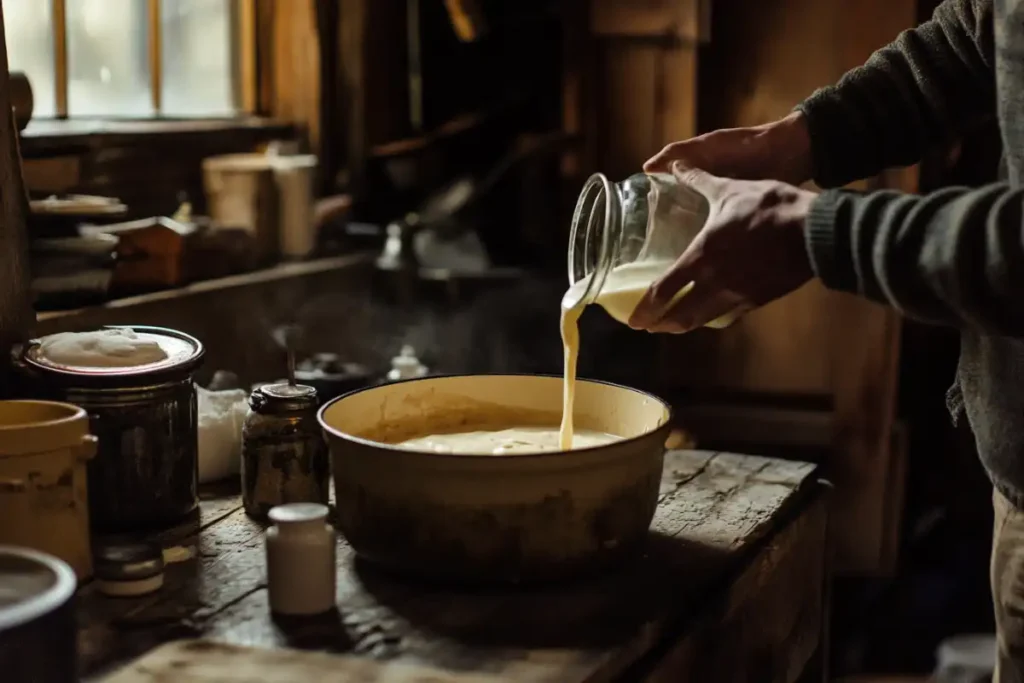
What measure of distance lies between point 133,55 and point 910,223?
2146mm

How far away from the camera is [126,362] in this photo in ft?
5.21

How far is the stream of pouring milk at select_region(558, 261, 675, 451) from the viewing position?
147cm

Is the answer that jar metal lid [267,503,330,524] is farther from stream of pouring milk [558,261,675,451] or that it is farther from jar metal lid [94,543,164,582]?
stream of pouring milk [558,261,675,451]

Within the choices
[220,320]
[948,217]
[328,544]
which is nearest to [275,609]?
[328,544]

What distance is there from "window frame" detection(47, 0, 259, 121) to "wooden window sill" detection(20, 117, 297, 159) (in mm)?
33

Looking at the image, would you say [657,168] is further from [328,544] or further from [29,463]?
[29,463]

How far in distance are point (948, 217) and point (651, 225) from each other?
0.40m

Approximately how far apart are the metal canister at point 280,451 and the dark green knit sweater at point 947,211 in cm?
73

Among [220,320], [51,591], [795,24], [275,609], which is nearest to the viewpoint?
[51,591]

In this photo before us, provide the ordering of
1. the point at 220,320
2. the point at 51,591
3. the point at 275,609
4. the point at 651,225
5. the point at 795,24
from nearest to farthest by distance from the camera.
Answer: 1. the point at 51,591
2. the point at 275,609
3. the point at 651,225
4. the point at 220,320
5. the point at 795,24

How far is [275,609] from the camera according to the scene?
1330mm

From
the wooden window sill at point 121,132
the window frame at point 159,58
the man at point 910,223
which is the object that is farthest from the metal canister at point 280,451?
the window frame at point 159,58

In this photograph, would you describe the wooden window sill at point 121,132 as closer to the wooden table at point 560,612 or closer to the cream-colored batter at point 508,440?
the wooden table at point 560,612

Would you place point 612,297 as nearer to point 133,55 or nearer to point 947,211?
point 947,211
